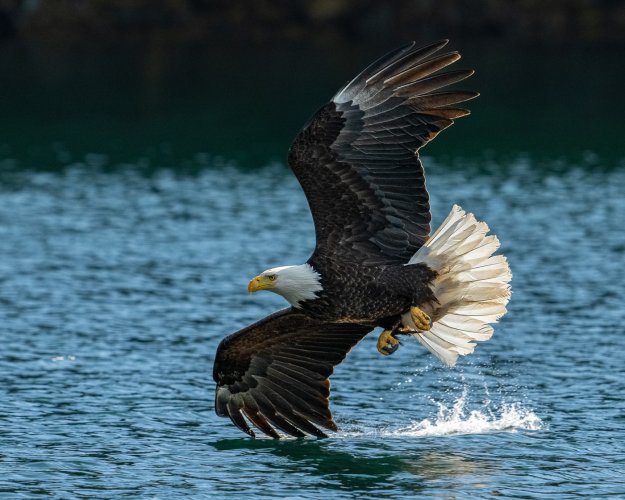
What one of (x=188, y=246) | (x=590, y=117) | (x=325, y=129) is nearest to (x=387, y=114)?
(x=325, y=129)

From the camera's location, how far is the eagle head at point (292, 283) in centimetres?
1221

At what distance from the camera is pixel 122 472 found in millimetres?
12711

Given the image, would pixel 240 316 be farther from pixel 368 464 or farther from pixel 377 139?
pixel 377 139

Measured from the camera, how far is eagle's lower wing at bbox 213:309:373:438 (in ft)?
43.7

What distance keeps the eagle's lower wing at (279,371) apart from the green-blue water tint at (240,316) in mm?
398

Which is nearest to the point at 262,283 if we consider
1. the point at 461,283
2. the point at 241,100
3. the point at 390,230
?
the point at 390,230

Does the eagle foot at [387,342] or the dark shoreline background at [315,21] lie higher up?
the dark shoreline background at [315,21]

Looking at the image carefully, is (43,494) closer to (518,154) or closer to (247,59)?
(518,154)

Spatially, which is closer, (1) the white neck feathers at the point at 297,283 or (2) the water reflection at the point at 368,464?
(1) the white neck feathers at the point at 297,283

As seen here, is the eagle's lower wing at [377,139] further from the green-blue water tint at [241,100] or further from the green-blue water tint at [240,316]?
the green-blue water tint at [241,100]

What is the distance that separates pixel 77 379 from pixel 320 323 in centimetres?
392

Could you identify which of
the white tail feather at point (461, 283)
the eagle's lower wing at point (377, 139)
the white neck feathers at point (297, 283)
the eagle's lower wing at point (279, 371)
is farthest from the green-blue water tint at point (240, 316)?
the eagle's lower wing at point (377, 139)

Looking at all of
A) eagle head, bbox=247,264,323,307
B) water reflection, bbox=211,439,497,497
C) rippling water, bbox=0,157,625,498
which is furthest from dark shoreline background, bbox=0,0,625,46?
eagle head, bbox=247,264,323,307

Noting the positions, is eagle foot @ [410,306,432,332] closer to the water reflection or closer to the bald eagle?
the bald eagle
